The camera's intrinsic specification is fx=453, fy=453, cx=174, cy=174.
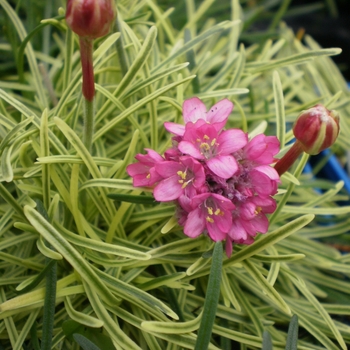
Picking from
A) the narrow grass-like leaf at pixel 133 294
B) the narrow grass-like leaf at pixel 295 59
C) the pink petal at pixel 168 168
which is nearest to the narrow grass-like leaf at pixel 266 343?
the narrow grass-like leaf at pixel 133 294

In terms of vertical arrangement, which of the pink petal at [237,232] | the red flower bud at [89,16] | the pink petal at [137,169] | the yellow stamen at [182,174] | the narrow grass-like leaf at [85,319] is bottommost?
the narrow grass-like leaf at [85,319]

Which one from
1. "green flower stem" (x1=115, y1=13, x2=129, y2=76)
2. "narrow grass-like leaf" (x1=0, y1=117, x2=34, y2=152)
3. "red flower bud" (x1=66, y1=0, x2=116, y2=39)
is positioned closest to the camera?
"red flower bud" (x1=66, y1=0, x2=116, y2=39)

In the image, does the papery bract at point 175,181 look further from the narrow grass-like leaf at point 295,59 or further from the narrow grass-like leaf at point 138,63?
the narrow grass-like leaf at point 295,59

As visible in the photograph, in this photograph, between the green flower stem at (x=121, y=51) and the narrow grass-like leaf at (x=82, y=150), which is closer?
the narrow grass-like leaf at (x=82, y=150)

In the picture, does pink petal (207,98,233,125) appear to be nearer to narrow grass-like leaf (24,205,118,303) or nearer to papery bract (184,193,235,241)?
papery bract (184,193,235,241)

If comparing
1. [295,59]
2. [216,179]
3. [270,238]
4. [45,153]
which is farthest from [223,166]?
[295,59]

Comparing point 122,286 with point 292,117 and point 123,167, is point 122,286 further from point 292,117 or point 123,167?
point 292,117

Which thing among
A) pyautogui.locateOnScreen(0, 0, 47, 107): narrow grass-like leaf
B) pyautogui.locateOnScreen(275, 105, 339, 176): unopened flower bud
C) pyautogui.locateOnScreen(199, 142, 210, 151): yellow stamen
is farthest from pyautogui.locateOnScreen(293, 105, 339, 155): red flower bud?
pyautogui.locateOnScreen(0, 0, 47, 107): narrow grass-like leaf
